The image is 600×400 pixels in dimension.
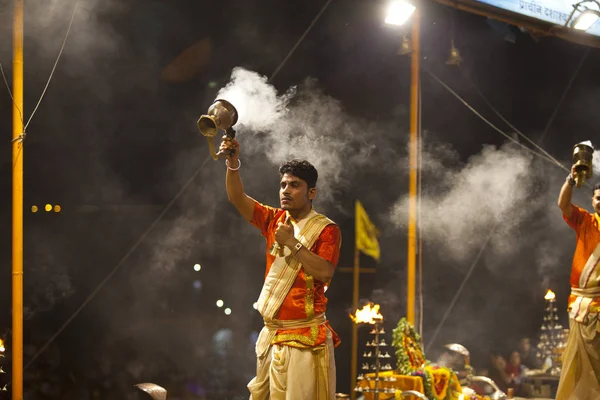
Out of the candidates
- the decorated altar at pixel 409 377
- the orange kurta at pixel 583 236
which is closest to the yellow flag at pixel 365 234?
the decorated altar at pixel 409 377

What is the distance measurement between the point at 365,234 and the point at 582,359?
9.52 ft

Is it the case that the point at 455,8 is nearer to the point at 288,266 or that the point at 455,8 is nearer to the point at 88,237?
the point at 88,237

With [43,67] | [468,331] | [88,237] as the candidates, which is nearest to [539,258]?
[468,331]

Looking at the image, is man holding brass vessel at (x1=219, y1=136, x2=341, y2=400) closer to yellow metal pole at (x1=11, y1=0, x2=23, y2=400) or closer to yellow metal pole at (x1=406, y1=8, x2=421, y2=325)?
yellow metal pole at (x1=11, y1=0, x2=23, y2=400)

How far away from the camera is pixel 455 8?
896cm

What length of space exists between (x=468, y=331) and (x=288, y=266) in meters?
6.36

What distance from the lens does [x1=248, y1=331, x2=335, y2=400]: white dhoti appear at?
3.84 m

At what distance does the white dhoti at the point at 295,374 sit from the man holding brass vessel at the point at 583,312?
2873 mm

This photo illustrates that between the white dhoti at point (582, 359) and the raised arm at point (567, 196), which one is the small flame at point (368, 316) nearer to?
the white dhoti at point (582, 359)

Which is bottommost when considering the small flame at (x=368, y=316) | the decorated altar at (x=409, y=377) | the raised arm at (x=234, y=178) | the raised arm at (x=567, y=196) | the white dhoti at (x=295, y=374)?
the white dhoti at (x=295, y=374)

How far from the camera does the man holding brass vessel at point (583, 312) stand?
579 centimetres

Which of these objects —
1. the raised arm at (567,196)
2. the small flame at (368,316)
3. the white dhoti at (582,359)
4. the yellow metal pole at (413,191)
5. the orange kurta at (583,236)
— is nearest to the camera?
the raised arm at (567,196)

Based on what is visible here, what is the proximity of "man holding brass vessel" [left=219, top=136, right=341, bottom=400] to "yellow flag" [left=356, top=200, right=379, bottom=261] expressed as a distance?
153 inches

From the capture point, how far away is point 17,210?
5.89 metres
